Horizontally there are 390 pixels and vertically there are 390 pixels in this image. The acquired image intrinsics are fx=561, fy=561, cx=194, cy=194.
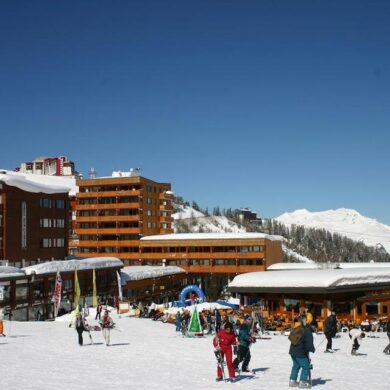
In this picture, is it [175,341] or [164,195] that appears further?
[164,195]

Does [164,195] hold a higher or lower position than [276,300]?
higher

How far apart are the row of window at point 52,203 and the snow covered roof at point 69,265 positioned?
7295 mm

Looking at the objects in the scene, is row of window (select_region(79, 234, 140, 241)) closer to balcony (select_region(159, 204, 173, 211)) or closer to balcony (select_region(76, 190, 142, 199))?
balcony (select_region(76, 190, 142, 199))

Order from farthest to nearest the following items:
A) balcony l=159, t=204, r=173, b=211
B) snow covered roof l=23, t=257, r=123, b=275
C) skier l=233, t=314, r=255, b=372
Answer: balcony l=159, t=204, r=173, b=211 → snow covered roof l=23, t=257, r=123, b=275 → skier l=233, t=314, r=255, b=372

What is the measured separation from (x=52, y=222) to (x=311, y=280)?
99.0 ft

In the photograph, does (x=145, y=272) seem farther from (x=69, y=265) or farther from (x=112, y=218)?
(x=112, y=218)

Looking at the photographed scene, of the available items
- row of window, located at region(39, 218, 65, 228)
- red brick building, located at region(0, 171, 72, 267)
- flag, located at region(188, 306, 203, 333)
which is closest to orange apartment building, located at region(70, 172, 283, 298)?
red brick building, located at region(0, 171, 72, 267)

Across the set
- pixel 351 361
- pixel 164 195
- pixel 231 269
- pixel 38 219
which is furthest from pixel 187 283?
pixel 351 361

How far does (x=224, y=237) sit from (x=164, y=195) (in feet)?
80.3

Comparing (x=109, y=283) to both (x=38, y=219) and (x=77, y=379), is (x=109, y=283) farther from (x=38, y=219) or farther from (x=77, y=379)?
(x=77, y=379)

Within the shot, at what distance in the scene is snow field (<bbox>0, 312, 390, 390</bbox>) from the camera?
1421cm

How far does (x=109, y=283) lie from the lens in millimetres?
57406

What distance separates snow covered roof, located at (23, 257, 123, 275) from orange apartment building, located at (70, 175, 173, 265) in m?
31.5

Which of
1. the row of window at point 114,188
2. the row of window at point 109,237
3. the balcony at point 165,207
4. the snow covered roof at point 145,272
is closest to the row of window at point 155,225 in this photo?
the balcony at point 165,207
